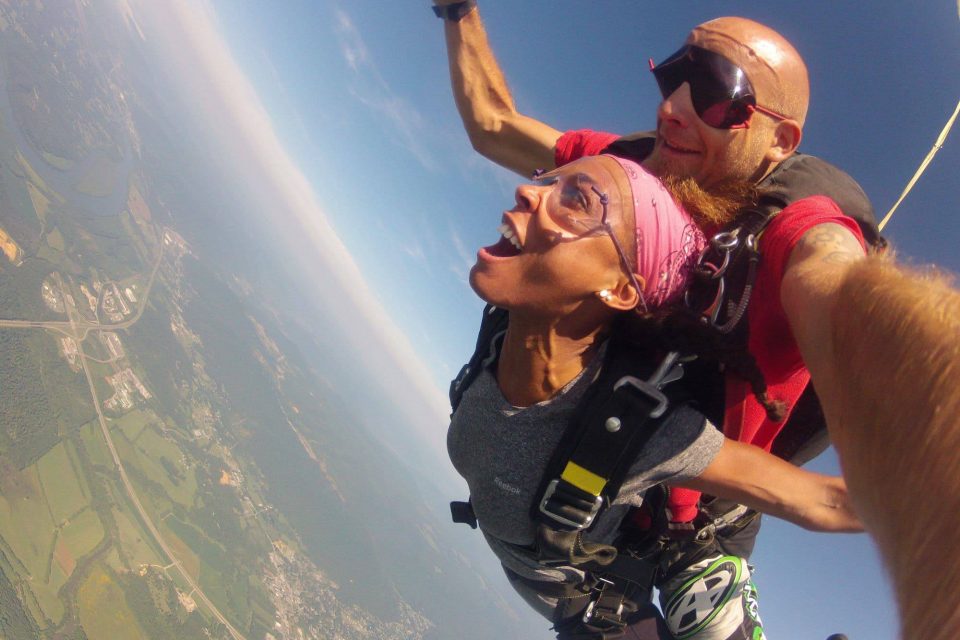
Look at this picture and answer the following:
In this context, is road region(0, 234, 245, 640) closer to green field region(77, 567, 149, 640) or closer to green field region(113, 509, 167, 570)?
green field region(113, 509, 167, 570)

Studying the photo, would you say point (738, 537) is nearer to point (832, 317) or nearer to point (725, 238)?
point (725, 238)

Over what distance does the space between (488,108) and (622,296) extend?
2.01 meters

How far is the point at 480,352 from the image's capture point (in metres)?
2.45

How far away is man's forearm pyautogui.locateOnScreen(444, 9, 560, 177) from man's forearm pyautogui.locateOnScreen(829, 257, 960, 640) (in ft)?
8.15

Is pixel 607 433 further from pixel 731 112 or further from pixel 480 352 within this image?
pixel 731 112

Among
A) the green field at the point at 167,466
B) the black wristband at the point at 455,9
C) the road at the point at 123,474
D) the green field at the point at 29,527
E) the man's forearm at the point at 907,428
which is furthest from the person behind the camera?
the green field at the point at 167,466

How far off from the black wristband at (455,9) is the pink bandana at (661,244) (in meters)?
1.91

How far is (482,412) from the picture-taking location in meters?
2.14

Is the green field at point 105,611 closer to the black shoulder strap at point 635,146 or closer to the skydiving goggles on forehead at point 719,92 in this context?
the black shoulder strap at point 635,146

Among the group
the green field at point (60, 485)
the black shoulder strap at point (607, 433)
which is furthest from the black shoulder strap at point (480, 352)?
the green field at point (60, 485)

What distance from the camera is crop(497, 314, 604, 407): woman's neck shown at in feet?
6.36

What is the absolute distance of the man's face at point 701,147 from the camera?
209cm

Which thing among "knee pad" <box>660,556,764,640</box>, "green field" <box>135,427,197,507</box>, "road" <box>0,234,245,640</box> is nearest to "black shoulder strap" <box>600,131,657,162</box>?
"knee pad" <box>660,556,764,640</box>

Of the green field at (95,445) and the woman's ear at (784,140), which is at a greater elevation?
the woman's ear at (784,140)
